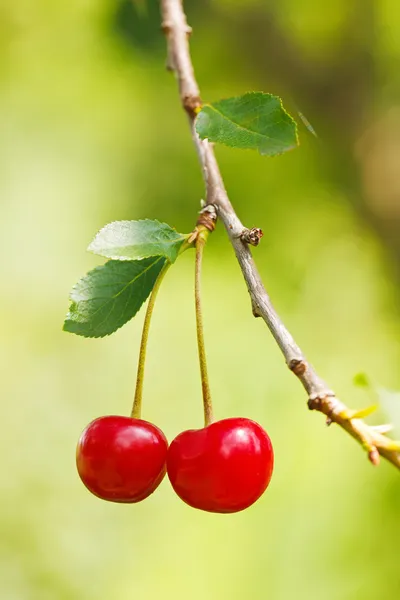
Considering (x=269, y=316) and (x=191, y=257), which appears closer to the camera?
(x=269, y=316)

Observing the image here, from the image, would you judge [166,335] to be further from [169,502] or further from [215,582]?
[215,582]

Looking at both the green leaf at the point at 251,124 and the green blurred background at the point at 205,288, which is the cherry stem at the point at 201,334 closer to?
the green leaf at the point at 251,124

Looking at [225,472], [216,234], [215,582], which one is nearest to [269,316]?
[225,472]

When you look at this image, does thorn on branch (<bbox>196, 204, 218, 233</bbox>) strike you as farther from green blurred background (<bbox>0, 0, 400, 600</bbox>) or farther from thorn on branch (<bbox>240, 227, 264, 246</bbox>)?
green blurred background (<bbox>0, 0, 400, 600</bbox>)

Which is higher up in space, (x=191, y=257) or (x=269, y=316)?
(x=191, y=257)

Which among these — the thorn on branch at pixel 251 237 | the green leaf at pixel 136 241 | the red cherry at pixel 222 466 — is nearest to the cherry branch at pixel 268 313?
the thorn on branch at pixel 251 237

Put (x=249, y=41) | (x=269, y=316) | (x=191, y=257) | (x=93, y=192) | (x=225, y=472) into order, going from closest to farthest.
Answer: (x=269, y=316) → (x=225, y=472) → (x=249, y=41) → (x=191, y=257) → (x=93, y=192)

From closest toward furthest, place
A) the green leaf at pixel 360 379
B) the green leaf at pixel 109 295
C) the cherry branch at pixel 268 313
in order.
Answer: the cherry branch at pixel 268 313 → the green leaf at pixel 360 379 → the green leaf at pixel 109 295
